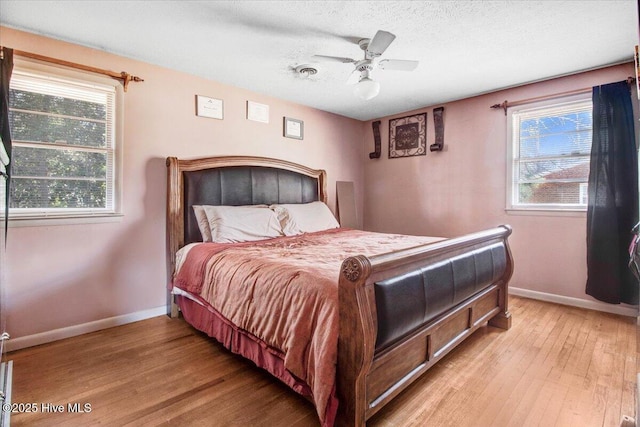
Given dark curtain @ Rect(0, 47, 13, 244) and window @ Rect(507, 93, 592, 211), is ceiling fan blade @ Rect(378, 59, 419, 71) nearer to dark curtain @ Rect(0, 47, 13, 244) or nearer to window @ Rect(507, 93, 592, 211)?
window @ Rect(507, 93, 592, 211)

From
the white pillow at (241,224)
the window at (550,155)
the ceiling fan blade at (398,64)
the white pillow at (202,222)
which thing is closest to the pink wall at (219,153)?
the window at (550,155)

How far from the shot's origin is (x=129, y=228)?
2855mm

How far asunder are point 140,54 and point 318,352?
2909 mm

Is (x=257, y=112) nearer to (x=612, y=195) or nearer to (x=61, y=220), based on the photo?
(x=61, y=220)

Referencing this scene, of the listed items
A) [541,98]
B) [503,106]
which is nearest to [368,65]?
[503,106]

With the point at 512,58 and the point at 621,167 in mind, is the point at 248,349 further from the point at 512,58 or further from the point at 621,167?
the point at 621,167

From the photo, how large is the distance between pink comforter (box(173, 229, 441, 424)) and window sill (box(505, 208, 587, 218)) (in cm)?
152

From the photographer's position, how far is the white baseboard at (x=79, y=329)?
2330mm

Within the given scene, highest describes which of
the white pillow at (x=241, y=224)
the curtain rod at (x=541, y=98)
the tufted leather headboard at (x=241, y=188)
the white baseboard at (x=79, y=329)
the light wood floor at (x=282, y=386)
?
the curtain rod at (x=541, y=98)

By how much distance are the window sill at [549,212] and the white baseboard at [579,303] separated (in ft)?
2.87

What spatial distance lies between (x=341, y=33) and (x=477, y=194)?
265cm

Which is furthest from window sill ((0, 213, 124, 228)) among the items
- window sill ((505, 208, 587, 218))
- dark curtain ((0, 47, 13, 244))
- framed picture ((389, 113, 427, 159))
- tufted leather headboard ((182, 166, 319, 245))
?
window sill ((505, 208, 587, 218))

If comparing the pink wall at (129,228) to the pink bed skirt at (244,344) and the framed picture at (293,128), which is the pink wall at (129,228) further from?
the pink bed skirt at (244,344)

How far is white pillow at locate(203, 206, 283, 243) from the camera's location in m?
2.89
